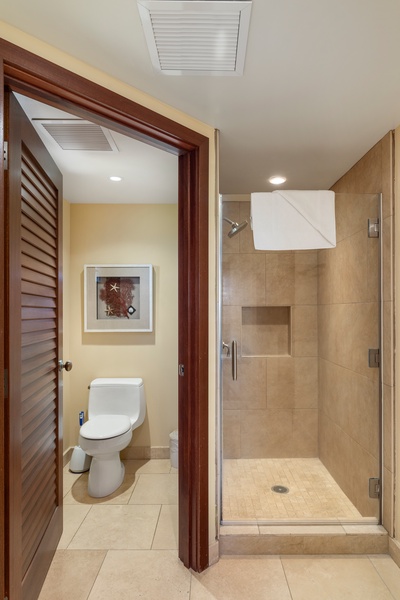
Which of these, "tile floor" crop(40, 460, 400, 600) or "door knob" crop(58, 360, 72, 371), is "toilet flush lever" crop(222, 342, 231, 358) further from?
"tile floor" crop(40, 460, 400, 600)

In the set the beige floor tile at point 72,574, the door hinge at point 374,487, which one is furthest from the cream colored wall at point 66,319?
the door hinge at point 374,487

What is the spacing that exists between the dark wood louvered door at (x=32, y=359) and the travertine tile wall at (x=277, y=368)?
1242 mm

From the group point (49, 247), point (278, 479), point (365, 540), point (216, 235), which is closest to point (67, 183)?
point (49, 247)

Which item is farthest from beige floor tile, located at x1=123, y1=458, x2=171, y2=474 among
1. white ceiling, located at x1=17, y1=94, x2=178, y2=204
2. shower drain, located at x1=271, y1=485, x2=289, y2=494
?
white ceiling, located at x1=17, y1=94, x2=178, y2=204

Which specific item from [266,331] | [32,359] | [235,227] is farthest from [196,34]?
[266,331]

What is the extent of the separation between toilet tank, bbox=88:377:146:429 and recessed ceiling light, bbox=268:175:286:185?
1.92 m

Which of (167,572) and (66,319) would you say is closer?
(167,572)

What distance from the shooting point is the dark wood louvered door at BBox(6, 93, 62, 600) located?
1226 millimetres

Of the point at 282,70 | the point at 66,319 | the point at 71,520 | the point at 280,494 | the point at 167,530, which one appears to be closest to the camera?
the point at 282,70

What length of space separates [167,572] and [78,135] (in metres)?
2.29

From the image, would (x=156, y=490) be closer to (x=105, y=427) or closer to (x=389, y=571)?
(x=105, y=427)

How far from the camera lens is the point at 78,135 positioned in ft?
5.99

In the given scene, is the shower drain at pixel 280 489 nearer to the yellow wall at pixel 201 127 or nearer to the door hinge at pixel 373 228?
the yellow wall at pixel 201 127

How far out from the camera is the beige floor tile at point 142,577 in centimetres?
154
